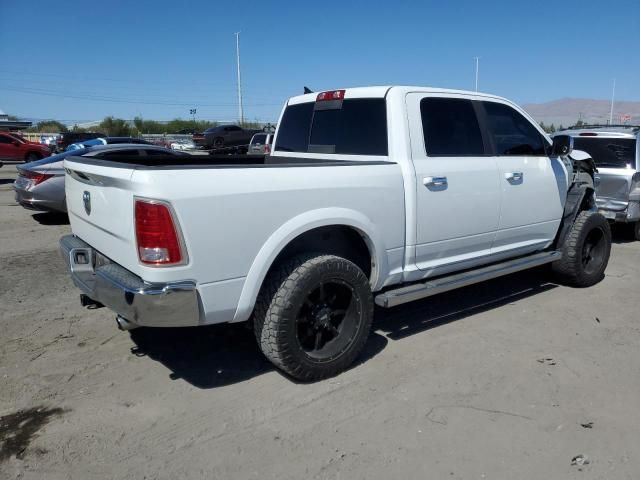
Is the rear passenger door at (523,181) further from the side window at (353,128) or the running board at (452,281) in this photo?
the side window at (353,128)

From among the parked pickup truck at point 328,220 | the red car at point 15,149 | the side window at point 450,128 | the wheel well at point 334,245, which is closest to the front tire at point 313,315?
the parked pickup truck at point 328,220

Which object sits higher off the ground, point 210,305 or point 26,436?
point 210,305

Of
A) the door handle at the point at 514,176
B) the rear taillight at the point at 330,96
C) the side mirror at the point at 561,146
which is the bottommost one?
the door handle at the point at 514,176

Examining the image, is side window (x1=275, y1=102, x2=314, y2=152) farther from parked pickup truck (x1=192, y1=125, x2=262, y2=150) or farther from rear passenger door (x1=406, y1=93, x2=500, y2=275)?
parked pickup truck (x1=192, y1=125, x2=262, y2=150)

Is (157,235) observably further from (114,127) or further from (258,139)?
(114,127)

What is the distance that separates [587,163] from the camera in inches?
235

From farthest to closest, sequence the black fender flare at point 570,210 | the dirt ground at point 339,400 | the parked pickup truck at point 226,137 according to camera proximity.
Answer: the parked pickup truck at point 226,137 < the black fender flare at point 570,210 < the dirt ground at point 339,400

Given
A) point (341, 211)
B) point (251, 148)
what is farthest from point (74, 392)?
point (251, 148)

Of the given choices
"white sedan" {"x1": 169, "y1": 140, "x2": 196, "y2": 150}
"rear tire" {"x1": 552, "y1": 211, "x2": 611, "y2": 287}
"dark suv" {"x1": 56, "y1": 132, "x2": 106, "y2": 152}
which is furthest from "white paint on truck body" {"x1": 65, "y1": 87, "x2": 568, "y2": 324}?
"white sedan" {"x1": 169, "y1": 140, "x2": 196, "y2": 150}

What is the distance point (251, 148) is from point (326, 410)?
654 inches

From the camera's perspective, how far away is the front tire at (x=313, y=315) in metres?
3.39

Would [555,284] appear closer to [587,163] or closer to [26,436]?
[587,163]

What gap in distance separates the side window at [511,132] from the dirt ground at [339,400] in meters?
1.54

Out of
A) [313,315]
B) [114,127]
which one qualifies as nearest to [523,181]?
[313,315]
